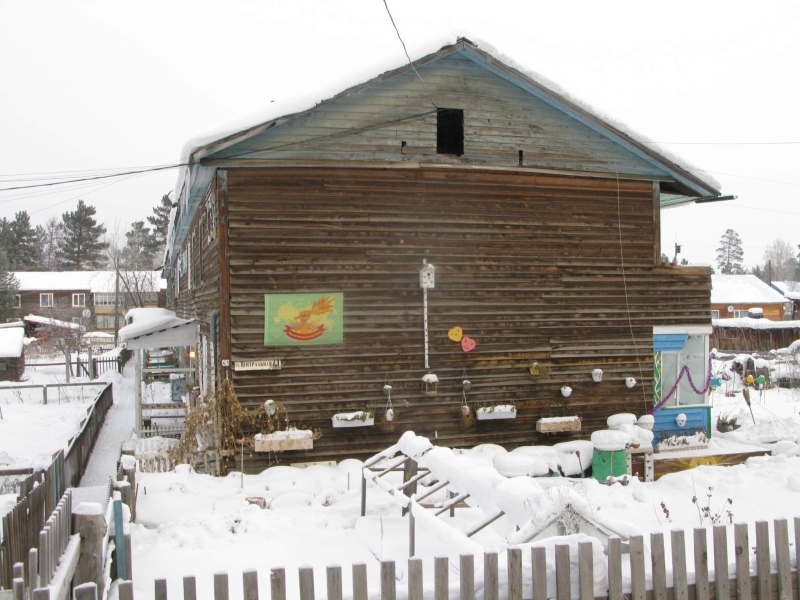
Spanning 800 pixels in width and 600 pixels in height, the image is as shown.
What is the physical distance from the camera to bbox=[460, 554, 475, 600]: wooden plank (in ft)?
13.3

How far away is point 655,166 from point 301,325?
7708mm

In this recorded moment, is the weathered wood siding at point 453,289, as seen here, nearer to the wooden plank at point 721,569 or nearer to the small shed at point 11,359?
the wooden plank at point 721,569

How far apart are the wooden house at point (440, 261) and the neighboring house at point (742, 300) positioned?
→ 47081 mm

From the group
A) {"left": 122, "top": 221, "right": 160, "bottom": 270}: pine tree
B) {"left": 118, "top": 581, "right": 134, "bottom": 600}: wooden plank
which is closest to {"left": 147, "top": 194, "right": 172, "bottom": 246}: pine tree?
{"left": 122, "top": 221, "right": 160, "bottom": 270}: pine tree

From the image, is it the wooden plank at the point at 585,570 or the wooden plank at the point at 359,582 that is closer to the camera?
the wooden plank at the point at 359,582

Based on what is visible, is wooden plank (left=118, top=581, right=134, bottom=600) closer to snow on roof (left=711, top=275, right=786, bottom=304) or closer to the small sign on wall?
the small sign on wall

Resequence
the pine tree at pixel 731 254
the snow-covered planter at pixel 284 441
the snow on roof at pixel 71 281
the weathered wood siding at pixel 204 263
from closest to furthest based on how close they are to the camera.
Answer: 1. the snow-covered planter at pixel 284 441
2. the weathered wood siding at pixel 204 263
3. the snow on roof at pixel 71 281
4. the pine tree at pixel 731 254

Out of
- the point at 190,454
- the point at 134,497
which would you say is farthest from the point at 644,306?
the point at 134,497

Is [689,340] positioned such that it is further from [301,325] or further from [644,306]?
[301,325]

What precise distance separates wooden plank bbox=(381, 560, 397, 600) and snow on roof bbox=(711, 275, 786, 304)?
58.2 metres

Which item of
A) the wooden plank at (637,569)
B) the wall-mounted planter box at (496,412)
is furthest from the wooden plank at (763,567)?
the wall-mounted planter box at (496,412)

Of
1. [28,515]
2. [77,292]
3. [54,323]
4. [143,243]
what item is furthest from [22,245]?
[28,515]

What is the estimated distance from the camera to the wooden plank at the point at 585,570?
4172mm

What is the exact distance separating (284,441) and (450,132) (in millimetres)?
6599
